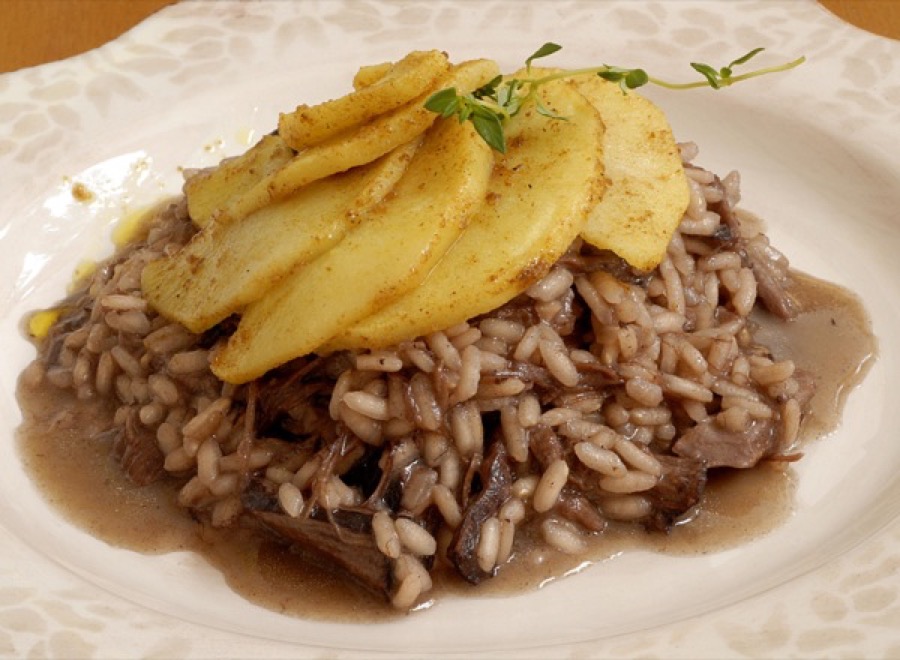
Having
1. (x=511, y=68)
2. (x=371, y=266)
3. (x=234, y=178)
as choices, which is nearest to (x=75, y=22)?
→ (x=511, y=68)

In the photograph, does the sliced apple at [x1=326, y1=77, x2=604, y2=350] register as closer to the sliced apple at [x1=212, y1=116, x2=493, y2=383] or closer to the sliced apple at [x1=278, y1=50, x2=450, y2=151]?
the sliced apple at [x1=212, y1=116, x2=493, y2=383]

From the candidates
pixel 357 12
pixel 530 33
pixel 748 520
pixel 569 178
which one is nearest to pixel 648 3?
pixel 530 33

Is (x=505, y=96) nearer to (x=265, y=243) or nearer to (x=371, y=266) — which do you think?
(x=371, y=266)

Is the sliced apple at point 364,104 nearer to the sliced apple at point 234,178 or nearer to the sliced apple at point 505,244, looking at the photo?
the sliced apple at point 234,178

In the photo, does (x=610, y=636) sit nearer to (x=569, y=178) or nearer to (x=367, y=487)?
(x=367, y=487)

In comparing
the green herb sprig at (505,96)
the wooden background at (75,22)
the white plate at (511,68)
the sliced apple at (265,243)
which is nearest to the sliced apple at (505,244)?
the green herb sprig at (505,96)
